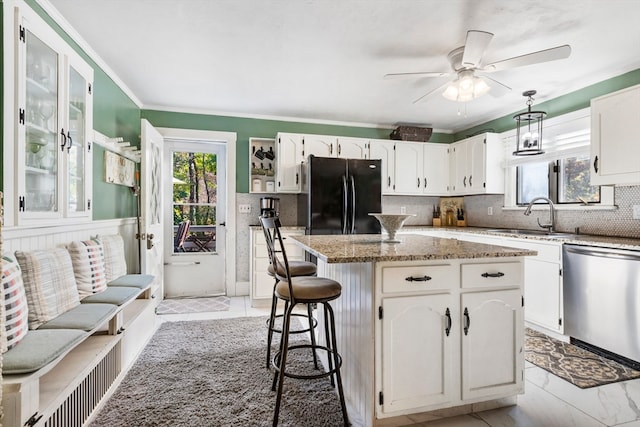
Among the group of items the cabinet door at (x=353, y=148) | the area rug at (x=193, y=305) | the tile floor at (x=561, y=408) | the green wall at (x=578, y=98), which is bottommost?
the area rug at (x=193, y=305)

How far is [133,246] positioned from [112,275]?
0.99m

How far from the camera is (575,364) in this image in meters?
2.48

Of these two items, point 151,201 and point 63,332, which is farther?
point 151,201

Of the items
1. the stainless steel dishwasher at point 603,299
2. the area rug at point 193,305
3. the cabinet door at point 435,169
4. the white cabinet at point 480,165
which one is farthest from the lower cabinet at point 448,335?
the cabinet door at point 435,169

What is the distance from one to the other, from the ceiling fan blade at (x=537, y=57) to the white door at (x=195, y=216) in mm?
3379

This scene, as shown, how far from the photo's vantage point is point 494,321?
184 cm

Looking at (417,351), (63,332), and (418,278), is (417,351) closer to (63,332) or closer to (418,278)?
(418,278)

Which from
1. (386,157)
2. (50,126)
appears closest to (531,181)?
(386,157)

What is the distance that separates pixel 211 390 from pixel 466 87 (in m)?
2.86

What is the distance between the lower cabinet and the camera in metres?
1.67

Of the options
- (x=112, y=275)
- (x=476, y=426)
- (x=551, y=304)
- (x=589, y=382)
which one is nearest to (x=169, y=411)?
(x=112, y=275)

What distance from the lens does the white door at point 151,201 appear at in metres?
A: 3.21

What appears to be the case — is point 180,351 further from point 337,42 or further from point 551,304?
point 551,304

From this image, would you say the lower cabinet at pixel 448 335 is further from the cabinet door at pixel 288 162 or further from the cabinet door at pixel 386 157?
the cabinet door at pixel 386 157
